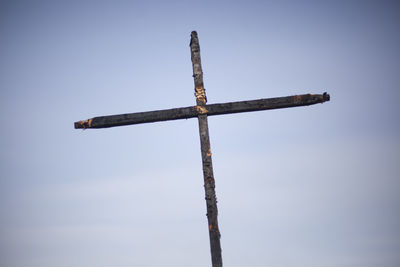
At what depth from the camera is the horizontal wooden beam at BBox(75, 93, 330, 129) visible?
15.8ft

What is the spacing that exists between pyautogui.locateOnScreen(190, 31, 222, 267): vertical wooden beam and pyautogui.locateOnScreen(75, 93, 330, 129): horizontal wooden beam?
0.13m

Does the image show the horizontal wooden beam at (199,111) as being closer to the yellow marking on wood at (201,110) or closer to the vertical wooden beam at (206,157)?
the yellow marking on wood at (201,110)

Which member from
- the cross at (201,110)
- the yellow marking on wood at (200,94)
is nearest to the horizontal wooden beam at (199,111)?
the cross at (201,110)

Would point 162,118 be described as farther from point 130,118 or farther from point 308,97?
point 308,97

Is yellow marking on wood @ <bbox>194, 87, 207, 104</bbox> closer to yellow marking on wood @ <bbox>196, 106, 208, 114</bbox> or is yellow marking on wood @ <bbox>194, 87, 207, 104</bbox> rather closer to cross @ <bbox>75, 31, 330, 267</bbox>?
cross @ <bbox>75, 31, 330, 267</bbox>

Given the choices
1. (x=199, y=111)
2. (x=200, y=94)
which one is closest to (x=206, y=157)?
(x=199, y=111)

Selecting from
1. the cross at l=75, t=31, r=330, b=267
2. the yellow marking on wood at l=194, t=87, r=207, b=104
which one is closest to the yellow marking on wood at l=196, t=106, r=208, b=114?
the cross at l=75, t=31, r=330, b=267

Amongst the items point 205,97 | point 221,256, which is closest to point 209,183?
point 221,256

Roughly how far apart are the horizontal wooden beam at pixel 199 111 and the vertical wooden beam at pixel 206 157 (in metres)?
0.13

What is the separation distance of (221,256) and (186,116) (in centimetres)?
190

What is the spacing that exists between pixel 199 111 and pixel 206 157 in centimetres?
66

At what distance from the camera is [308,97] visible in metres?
→ 4.79

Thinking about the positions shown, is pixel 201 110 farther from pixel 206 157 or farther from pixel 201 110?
pixel 206 157

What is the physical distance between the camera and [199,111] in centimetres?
480
